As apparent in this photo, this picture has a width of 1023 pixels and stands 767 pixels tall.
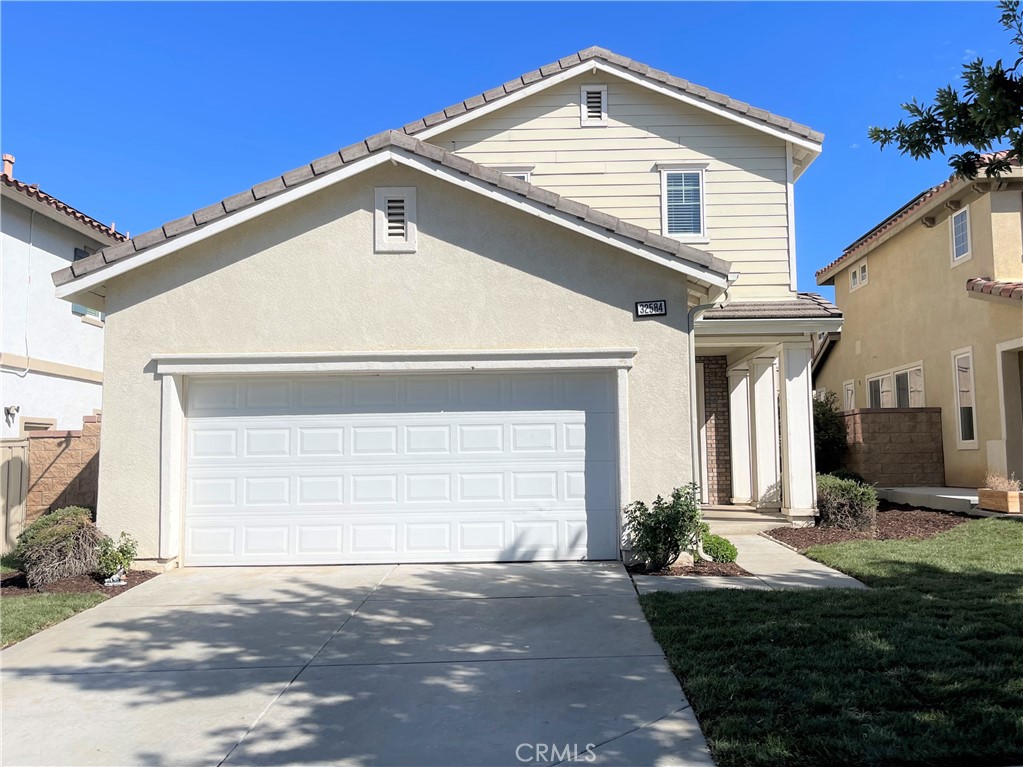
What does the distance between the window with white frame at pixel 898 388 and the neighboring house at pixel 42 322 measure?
17.2 m

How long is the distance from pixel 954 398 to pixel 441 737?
15132 mm

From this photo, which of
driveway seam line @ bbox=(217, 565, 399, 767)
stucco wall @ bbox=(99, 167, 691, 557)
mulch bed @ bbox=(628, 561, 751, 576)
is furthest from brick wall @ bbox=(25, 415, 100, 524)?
mulch bed @ bbox=(628, 561, 751, 576)

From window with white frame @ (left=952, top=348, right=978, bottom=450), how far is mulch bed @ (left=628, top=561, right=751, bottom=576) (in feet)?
30.3

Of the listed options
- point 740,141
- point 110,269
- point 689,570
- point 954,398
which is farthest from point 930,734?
point 954,398

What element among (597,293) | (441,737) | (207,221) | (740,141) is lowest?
(441,737)

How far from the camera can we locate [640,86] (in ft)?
44.1

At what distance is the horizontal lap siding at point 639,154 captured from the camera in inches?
521

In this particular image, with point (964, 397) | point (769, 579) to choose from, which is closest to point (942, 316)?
point (964, 397)

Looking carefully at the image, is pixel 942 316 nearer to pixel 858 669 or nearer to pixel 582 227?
pixel 582 227

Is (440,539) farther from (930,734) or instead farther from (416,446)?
(930,734)

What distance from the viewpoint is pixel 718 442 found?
15352mm

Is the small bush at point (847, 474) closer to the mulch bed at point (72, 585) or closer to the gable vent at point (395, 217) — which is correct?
the gable vent at point (395, 217)

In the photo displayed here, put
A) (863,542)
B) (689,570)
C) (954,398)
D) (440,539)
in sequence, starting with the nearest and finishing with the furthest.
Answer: (689,570), (440,539), (863,542), (954,398)

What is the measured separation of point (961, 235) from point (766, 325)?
22.7ft
